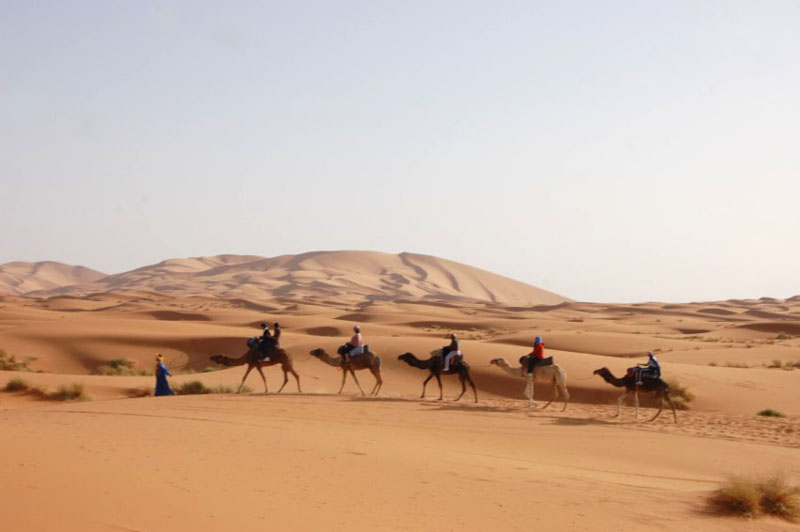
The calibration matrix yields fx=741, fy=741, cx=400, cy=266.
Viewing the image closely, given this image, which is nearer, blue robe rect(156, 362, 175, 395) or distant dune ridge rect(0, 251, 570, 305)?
blue robe rect(156, 362, 175, 395)

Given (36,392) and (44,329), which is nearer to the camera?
(36,392)

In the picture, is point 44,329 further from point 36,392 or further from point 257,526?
point 257,526

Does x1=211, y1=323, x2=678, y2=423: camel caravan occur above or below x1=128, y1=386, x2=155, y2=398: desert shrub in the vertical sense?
above

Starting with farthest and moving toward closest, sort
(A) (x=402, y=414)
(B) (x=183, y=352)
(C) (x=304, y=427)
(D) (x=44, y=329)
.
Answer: (D) (x=44, y=329) < (B) (x=183, y=352) < (A) (x=402, y=414) < (C) (x=304, y=427)

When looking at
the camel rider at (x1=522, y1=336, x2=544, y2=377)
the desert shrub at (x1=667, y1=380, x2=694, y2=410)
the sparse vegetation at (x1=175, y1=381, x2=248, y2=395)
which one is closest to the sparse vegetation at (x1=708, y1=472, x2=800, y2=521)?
the camel rider at (x1=522, y1=336, x2=544, y2=377)

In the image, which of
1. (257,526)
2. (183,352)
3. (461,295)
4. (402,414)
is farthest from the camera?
(461,295)

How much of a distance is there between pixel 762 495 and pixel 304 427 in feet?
26.2

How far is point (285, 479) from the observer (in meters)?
9.48

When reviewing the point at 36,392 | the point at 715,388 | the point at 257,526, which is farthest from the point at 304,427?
the point at 715,388

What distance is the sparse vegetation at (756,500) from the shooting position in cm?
931

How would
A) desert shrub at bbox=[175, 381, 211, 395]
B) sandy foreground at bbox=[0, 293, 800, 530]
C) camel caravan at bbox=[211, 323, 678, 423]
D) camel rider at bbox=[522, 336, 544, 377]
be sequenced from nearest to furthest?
sandy foreground at bbox=[0, 293, 800, 530] → camel caravan at bbox=[211, 323, 678, 423] → camel rider at bbox=[522, 336, 544, 377] → desert shrub at bbox=[175, 381, 211, 395]

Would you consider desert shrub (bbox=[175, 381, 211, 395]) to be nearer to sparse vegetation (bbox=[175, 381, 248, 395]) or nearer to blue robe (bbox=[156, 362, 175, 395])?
sparse vegetation (bbox=[175, 381, 248, 395])

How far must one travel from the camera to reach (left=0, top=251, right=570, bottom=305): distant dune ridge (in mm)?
139375

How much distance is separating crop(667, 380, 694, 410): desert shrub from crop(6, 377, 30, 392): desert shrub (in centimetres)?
2069
